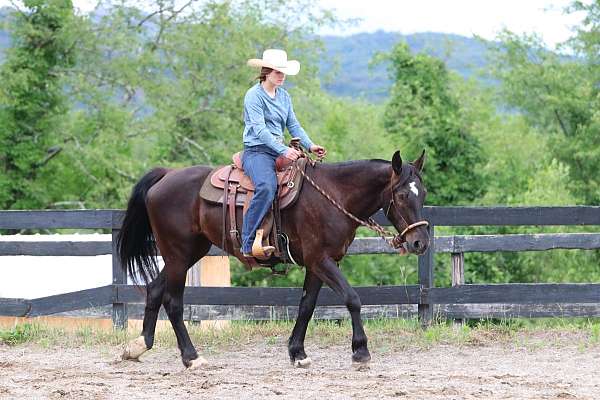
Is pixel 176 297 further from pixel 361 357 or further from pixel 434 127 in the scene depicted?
pixel 434 127

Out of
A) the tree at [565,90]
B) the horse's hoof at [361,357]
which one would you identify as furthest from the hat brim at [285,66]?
the tree at [565,90]

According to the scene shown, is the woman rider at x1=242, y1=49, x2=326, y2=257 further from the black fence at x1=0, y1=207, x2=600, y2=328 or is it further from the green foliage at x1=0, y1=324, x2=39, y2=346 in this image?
the green foliage at x1=0, y1=324, x2=39, y2=346

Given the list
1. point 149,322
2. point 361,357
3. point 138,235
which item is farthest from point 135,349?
point 361,357

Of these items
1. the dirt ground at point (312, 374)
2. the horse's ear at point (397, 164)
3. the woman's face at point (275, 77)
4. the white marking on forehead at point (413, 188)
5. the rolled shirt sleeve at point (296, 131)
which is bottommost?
the dirt ground at point (312, 374)

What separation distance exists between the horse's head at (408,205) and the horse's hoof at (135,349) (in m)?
2.28

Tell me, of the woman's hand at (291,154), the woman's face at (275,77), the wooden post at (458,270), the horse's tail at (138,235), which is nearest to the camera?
the woman's hand at (291,154)

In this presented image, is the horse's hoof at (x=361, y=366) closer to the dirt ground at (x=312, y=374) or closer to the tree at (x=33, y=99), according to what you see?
the dirt ground at (x=312, y=374)

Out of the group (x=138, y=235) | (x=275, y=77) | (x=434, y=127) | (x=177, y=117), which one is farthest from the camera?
(x=434, y=127)

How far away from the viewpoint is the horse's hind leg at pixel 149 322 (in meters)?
7.76

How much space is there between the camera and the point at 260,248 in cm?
730

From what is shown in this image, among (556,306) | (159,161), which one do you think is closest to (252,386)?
(556,306)

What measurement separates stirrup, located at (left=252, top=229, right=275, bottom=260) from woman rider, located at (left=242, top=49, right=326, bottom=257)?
2cm

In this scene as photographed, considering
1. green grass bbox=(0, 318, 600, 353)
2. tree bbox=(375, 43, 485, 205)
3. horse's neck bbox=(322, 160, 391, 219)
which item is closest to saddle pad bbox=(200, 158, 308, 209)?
horse's neck bbox=(322, 160, 391, 219)

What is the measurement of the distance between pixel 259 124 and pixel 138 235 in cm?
171
